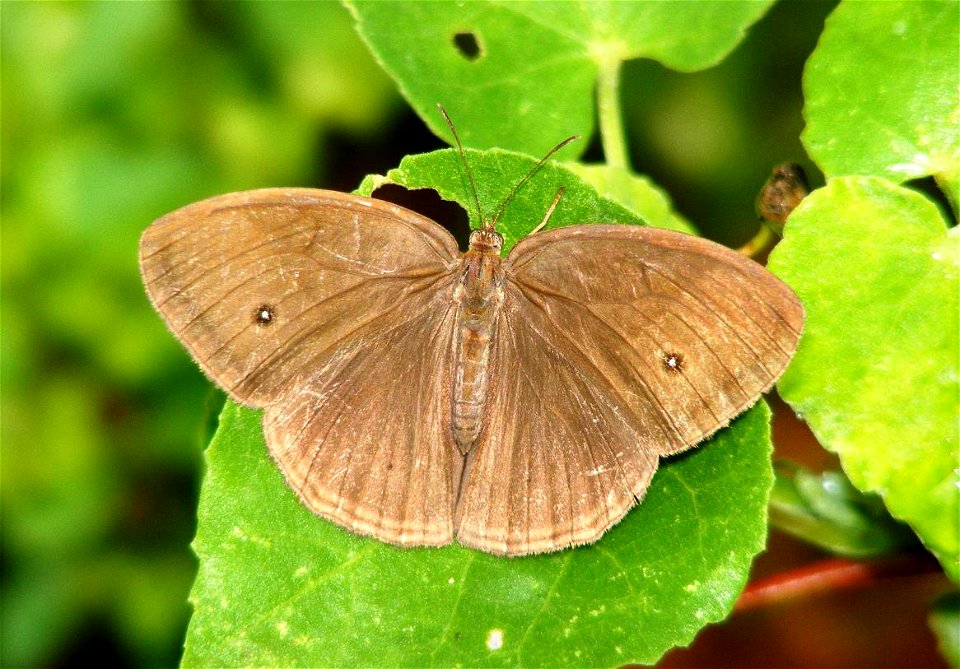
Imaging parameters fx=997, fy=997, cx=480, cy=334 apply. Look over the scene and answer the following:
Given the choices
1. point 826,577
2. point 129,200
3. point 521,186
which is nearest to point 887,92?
point 521,186

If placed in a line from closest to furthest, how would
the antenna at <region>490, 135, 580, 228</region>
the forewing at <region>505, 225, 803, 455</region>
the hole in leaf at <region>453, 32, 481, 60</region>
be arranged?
the forewing at <region>505, 225, 803, 455</region> → the antenna at <region>490, 135, 580, 228</region> → the hole in leaf at <region>453, 32, 481, 60</region>

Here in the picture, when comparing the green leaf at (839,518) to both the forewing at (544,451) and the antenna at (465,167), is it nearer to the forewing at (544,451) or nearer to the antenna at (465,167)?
the forewing at (544,451)

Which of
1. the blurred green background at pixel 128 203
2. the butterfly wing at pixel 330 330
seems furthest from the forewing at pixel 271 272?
the blurred green background at pixel 128 203

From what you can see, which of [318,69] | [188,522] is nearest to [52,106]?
[318,69]

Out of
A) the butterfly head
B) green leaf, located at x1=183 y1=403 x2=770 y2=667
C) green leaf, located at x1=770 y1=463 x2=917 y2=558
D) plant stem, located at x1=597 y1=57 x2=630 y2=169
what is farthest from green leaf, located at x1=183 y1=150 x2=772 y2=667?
plant stem, located at x1=597 y1=57 x2=630 y2=169

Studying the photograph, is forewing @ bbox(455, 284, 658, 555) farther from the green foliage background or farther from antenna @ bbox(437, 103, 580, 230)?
the green foliage background

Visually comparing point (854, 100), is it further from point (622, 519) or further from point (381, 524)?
point (381, 524)
